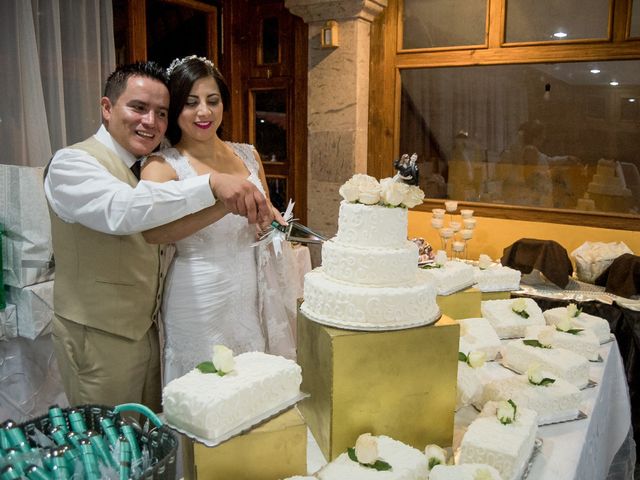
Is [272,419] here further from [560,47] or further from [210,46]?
[210,46]

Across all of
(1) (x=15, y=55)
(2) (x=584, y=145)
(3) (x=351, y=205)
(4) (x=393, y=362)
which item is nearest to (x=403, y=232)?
(3) (x=351, y=205)

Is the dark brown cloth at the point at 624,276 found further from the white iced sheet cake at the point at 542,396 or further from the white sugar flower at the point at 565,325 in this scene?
the white iced sheet cake at the point at 542,396

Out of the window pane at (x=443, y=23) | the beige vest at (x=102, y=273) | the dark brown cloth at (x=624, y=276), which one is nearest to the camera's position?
the beige vest at (x=102, y=273)

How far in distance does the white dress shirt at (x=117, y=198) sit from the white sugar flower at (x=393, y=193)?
22.6 inches

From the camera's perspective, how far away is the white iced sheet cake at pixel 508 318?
2.59m

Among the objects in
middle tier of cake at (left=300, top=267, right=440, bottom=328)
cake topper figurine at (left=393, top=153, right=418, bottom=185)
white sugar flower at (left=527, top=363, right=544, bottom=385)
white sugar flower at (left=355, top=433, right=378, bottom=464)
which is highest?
cake topper figurine at (left=393, top=153, right=418, bottom=185)

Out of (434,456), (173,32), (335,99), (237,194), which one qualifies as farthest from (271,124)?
(434,456)

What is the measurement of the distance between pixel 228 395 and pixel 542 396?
1.04m

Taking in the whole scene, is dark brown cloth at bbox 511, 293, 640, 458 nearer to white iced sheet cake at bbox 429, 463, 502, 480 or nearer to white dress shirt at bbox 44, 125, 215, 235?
white iced sheet cake at bbox 429, 463, 502, 480

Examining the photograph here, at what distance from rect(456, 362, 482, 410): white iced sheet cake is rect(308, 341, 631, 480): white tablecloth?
1.9 inches

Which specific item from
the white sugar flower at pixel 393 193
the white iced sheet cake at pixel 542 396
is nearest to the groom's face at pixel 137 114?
the white sugar flower at pixel 393 193

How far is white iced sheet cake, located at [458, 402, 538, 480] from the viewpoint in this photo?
1462 mm

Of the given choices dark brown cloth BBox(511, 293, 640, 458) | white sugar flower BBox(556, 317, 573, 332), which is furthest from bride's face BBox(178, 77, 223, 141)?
dark brown cloth BBox(511, 293, 640, 458)

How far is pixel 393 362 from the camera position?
159 centimetres
